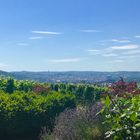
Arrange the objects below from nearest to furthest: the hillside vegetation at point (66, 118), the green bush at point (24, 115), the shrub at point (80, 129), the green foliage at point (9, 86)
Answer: the hillside vegetation at point (66, 118)
the shrub at point (80, 129)
the green bush at point (24, 115)
the green foliage at point (9, 86)

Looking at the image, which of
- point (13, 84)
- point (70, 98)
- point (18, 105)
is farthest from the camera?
point (13, 84)

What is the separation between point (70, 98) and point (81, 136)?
323 inches

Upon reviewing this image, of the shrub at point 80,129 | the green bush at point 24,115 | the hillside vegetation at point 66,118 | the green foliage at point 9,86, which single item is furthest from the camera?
the green foliage at point 9,86

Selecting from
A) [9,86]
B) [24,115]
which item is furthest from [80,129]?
[9,86]

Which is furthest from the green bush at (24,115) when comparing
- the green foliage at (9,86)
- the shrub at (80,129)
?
the green foliage at (9,86)

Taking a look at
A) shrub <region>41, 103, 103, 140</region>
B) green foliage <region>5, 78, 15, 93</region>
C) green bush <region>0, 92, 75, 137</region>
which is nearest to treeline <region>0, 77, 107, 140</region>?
green bush <region>0, 92, 75, 137</region>

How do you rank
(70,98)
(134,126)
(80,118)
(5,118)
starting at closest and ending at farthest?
(134,126) < (80,118) < (5,118) < (70,98)

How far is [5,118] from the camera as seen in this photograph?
42.3 feet

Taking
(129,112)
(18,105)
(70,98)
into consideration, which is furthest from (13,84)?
(129,112)

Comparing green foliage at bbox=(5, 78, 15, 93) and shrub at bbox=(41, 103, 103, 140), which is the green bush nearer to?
shrub at bbox=(41, 103, 103, 140)

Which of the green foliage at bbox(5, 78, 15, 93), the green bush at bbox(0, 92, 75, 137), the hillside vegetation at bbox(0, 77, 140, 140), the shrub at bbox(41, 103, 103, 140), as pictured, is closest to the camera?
the hillside vegetation at bbox(0, 77, 140, 140)

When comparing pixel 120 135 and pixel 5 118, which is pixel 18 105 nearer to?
pixel 5 118

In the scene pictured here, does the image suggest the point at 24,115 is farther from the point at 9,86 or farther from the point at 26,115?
the point at 9,86

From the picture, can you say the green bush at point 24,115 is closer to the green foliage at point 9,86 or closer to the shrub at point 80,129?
the shrub at point 80,129
